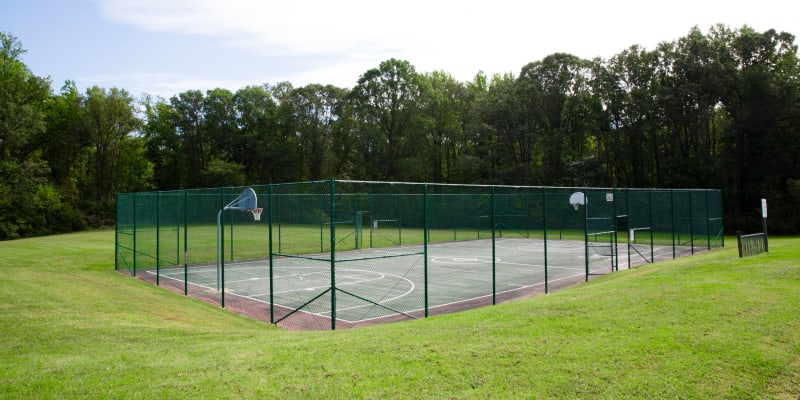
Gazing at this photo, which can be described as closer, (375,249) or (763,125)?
(375,249)

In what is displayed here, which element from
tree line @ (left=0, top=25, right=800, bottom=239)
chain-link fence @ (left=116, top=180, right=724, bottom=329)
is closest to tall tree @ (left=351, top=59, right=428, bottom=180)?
tree line @ (left=0, top=25, right=800, bottom=239)

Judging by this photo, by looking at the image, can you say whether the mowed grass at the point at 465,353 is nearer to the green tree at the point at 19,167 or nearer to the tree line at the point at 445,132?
the tree line at the point at 445,132

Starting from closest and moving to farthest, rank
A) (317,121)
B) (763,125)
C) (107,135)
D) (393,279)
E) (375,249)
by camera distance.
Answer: (393,279)
(375,249)
(763,125)
(107,135)
(317,121)

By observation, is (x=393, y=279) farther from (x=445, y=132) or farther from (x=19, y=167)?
(x=445, y=132)

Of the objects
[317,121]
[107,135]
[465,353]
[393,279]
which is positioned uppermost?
[317,121]

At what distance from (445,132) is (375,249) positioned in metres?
32.1

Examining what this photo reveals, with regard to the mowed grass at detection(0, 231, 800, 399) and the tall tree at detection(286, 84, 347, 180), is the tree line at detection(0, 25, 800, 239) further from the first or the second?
the mowed grass at detection(0, 231, 800, 399)

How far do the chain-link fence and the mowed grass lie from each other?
2.41 metres

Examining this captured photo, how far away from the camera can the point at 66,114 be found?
46625 millimetres

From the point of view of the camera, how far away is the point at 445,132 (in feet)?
179

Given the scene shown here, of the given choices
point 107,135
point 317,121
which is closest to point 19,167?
point 107,135

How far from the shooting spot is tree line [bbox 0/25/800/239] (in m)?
33.2

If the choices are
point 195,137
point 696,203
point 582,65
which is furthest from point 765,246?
point 195,137

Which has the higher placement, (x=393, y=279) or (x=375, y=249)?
(x=375, y=249)
